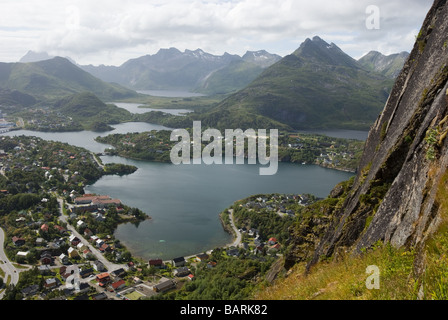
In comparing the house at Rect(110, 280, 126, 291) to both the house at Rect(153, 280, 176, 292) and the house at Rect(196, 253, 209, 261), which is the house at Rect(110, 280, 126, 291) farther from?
the house at Rect(196, 253, 209, 261)

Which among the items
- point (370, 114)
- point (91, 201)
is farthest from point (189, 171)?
point (370, 114)

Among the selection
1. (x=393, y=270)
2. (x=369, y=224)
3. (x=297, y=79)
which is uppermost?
(x=297, y=79)

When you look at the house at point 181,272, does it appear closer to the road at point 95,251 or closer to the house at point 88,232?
the road at point 95,251

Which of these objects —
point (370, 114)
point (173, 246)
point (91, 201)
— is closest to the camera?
point (173, 246)

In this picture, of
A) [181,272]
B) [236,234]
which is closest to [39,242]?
[181,272]

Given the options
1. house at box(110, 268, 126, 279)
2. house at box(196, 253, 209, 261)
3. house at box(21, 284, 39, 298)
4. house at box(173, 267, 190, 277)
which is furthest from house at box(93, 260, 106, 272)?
house at box(196, 253, 209, 261)
